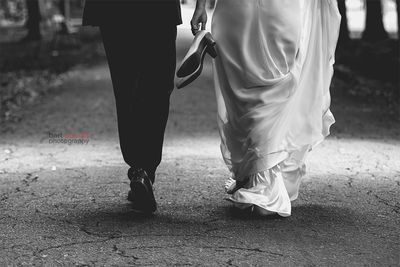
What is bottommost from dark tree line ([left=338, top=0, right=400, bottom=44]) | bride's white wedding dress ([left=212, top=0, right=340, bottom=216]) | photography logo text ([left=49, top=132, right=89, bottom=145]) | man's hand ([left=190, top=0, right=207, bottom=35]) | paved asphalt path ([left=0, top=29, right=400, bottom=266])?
dark tree line ([left=338, top=0, right=400, bottom=44])

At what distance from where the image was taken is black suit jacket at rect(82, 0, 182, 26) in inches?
173

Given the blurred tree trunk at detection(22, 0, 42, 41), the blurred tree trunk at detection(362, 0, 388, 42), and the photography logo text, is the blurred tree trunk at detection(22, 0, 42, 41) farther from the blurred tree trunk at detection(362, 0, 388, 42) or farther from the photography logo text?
the photography logo text

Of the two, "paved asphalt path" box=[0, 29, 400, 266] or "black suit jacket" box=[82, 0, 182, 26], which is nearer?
"paved asphalt path" box=[0, 29, 400, 266]

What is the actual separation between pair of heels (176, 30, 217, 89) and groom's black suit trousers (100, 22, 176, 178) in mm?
234

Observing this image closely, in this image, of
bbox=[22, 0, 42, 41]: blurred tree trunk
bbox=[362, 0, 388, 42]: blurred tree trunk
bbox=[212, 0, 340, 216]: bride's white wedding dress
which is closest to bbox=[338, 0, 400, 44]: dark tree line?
bbox=[362, 0, 388, 42]: blurred tree trunk

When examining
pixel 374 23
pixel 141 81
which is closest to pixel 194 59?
pixel 141 81

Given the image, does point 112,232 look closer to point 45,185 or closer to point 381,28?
point 45,185

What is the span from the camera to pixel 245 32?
4.48 metres

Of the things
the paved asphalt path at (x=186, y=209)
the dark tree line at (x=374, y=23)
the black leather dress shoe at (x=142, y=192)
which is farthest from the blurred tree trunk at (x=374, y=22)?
the black leather dress shoe at (x=142, y=192)

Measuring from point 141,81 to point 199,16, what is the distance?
57 centimetres

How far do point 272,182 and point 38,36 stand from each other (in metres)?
25.4

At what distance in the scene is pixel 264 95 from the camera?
14.8 feet

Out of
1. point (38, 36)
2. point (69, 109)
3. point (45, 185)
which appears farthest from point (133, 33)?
point (38, 36)

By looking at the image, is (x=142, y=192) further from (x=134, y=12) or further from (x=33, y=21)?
(x=33, y=21)
